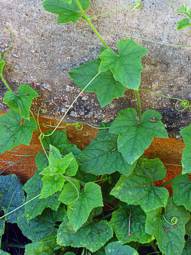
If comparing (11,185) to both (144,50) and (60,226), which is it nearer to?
(60,226)

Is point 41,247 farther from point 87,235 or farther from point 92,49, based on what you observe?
point 92,49

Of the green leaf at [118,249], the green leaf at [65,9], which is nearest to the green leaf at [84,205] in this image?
the green leaf at [118,249]

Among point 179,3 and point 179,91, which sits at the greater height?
point 179,3

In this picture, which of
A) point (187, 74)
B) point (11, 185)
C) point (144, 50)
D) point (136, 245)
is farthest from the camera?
point (11, 185)

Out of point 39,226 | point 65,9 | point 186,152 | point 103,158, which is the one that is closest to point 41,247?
point 39,226

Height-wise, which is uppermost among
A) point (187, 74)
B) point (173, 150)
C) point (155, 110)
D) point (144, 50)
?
point (144, 50)

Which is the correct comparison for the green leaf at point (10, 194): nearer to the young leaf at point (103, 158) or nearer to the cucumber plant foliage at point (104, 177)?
the cucumber plant foliage at point (104, 177)

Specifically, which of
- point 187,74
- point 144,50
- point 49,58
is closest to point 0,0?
point 49,58

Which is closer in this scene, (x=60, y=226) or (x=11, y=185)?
(x=60, y=226)
